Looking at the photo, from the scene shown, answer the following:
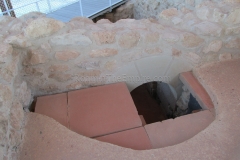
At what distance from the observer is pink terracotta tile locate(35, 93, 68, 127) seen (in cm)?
147

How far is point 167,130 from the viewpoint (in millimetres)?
1384

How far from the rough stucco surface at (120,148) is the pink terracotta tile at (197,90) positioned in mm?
123

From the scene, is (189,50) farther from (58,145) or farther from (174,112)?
(58,145)

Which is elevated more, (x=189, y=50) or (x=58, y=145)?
(x=189, y=50)

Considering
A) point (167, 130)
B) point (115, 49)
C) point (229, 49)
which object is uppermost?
point (115, 49)

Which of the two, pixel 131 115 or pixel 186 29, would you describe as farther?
pixel 186 29

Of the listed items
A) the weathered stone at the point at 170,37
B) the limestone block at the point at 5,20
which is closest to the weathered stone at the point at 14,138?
the limestone block at the point at 5,20

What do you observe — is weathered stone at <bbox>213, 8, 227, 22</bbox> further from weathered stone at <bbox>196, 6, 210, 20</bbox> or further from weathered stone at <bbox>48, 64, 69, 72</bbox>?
weathered stone at <bbox>48, 64, 69, 72</bbox>

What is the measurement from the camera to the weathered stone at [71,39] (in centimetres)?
145

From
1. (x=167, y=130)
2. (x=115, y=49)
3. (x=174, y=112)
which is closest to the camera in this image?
(x=167, y=130)

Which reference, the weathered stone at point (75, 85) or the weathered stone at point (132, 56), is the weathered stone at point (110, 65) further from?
the weathered stone at point (75, 85)

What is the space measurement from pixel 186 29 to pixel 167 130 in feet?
3.02

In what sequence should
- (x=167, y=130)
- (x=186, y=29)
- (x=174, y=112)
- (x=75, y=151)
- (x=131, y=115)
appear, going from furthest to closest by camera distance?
(x=174, y=112)
(x=186, y=29)
(x=131, y=115)
(x=167, y=130)
(x=75, y=151)

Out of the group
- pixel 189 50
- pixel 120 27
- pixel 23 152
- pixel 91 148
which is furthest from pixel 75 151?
pixel 189 50
